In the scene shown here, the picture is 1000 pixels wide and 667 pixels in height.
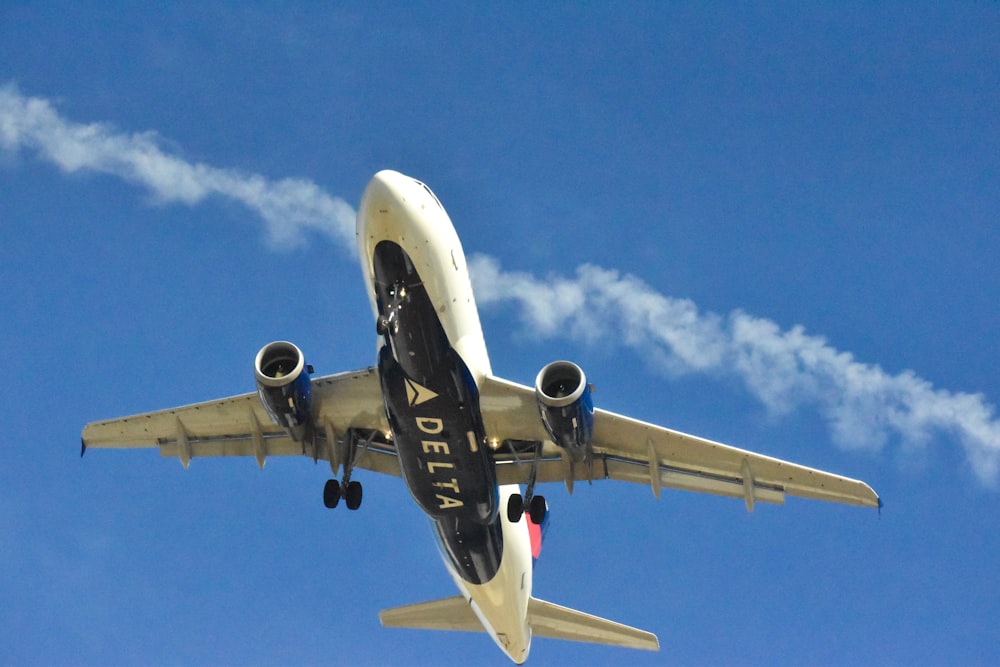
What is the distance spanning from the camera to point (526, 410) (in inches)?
1011

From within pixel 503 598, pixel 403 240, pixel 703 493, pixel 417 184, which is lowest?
pixel 503 598

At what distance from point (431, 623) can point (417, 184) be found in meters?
14.3

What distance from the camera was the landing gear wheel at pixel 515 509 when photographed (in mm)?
25812

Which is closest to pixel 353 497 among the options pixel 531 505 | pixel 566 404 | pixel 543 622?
pixel 531 505

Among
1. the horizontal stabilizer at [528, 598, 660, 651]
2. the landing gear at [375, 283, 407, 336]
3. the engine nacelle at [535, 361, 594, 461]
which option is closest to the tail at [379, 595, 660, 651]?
the horizontal stabilizer at [528, 598, 660, 651]

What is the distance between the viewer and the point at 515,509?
84.7 feet

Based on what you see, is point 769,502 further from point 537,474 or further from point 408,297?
point 408,297

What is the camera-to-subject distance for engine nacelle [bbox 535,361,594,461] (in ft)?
76.3

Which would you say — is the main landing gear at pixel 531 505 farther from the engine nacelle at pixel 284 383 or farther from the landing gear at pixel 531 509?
the engine nacelle at pixel 284 383

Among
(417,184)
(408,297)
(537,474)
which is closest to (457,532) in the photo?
(537,474)

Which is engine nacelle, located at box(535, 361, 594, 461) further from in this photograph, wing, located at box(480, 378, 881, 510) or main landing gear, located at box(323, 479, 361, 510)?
main landing gear, located at box(323, 479, 361, 510)

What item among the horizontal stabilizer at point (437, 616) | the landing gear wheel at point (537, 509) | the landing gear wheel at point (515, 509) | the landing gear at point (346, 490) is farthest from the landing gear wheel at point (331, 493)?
the horizontal stabilizer at point (437, 616)

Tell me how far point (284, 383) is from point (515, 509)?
19.4ft

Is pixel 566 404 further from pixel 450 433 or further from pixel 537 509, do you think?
pixel 537 509
